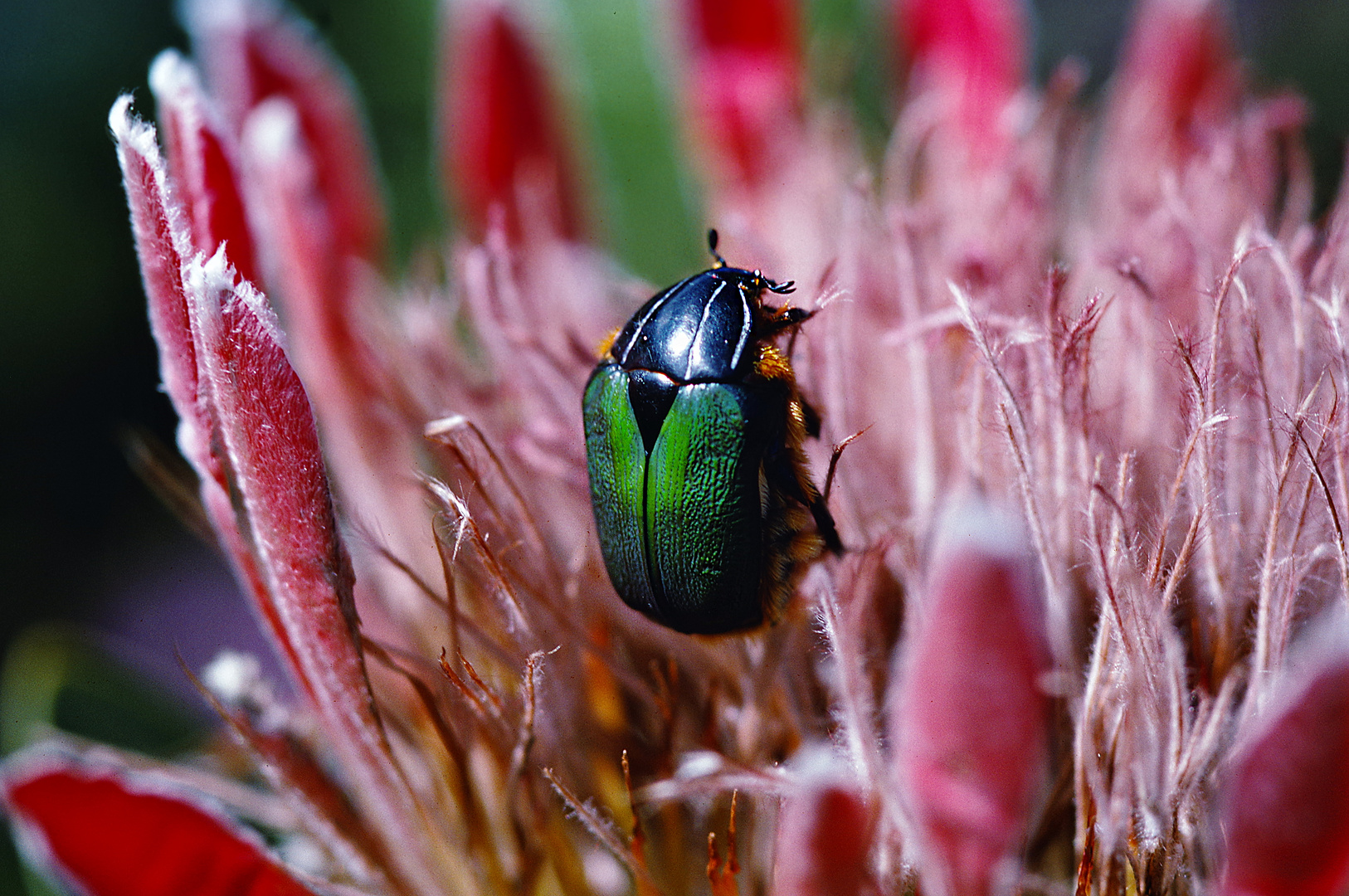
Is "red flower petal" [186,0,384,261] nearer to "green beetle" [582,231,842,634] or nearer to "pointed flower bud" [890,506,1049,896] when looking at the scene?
"green beetle" [582,231,842,634]

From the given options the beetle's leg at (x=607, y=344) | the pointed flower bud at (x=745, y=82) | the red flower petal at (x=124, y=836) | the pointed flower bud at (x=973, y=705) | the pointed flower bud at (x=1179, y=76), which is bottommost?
the red flower petal at (x=124, y=836)

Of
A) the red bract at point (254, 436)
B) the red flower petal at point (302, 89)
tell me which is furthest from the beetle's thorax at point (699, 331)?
the red flower petal at point (302, 89)

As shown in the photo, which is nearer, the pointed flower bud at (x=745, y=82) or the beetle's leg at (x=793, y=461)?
the beetle's leg at (x=793, y=461)

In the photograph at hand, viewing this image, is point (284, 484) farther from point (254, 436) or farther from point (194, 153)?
point (194, 153)

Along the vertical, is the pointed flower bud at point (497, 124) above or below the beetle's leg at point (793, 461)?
above

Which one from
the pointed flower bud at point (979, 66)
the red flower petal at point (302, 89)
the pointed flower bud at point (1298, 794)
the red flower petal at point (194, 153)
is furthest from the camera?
the pointed flower bud at point (979, 66)

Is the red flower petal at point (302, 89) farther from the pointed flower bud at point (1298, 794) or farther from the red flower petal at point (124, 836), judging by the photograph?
the pointed flower bud at point (1298, 794)

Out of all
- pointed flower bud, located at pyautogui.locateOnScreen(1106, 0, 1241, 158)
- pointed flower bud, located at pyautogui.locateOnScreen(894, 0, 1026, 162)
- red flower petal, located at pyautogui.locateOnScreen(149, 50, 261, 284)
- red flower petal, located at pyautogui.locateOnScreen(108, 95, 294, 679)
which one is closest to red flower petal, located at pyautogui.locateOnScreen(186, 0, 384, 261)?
red flower petal, located at pyautogui.locateOnScreen(149, 50, 261, 284)
